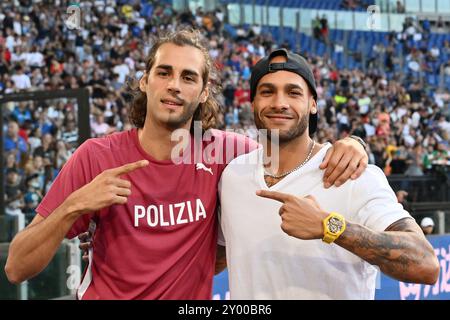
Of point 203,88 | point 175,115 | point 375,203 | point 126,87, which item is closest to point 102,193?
point 175,115

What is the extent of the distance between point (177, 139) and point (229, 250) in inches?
22.1

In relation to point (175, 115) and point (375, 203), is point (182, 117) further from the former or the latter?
point (375, 203)

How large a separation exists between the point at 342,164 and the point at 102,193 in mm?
888

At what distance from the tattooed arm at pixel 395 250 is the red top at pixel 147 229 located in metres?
0.77

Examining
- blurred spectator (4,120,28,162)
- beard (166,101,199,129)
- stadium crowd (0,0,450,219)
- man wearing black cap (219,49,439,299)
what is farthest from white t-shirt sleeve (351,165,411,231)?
blurred spectator (4,120,28,162)

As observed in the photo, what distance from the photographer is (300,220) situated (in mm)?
2553

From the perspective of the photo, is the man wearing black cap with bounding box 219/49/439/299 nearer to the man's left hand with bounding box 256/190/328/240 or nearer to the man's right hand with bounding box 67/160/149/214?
the man's left hand with bounding box 256/190/328/240

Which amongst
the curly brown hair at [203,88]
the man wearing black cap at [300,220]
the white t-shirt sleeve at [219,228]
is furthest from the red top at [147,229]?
the curly brown hair at [203,88]

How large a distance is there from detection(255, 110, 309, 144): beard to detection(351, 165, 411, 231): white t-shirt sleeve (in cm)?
32

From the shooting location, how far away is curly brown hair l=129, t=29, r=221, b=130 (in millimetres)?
3375

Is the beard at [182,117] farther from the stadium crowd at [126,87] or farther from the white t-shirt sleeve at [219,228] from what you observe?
the stadium crowd at [126,87]

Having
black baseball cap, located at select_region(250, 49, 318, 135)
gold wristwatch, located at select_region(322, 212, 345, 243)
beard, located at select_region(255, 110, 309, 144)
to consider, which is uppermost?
black baseball cap, located at select_region(250, 49, 318, 135)

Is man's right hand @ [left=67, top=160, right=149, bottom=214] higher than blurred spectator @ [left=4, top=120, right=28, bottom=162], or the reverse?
man's right hand @ [left=67, top=160, right=149, bottom=214]

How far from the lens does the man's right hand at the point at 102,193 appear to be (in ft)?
9.07
